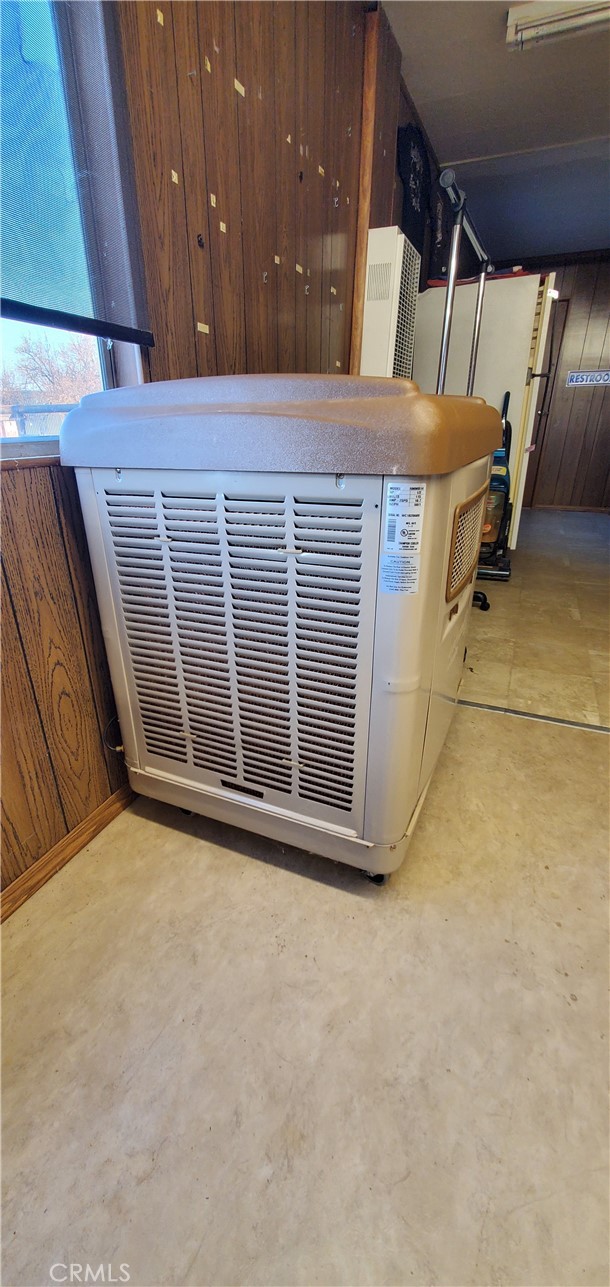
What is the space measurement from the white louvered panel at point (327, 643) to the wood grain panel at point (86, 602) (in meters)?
0.54

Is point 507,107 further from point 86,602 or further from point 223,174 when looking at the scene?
point 86,602

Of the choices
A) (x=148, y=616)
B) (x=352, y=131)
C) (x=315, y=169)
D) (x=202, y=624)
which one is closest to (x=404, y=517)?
(x=202, y=624)

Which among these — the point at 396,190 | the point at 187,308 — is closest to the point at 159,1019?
the point at 187,308

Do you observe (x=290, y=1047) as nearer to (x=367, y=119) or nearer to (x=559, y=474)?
(x=367, y=119)

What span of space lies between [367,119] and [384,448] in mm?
2437

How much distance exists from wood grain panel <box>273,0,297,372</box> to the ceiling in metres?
1.15

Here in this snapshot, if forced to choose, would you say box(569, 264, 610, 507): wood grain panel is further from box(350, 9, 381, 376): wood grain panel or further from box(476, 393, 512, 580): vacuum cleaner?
box(350, 9, 381, 376): wood grain panel

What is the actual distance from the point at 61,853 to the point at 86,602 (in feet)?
1.86

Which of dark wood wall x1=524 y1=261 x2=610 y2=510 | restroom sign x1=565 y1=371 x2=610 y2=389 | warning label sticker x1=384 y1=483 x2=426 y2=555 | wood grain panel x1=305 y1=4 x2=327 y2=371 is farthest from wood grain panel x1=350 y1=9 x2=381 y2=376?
restroom sign x1=565 y1=371 x2=610 y2=389

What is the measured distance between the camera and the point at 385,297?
92.2 inches

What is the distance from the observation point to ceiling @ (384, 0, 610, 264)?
2484 mm

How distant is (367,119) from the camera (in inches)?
89.6

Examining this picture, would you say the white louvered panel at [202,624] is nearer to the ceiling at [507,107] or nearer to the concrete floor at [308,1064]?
the concrete floor at [308,1064]

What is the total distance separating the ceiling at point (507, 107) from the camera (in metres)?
2.48
